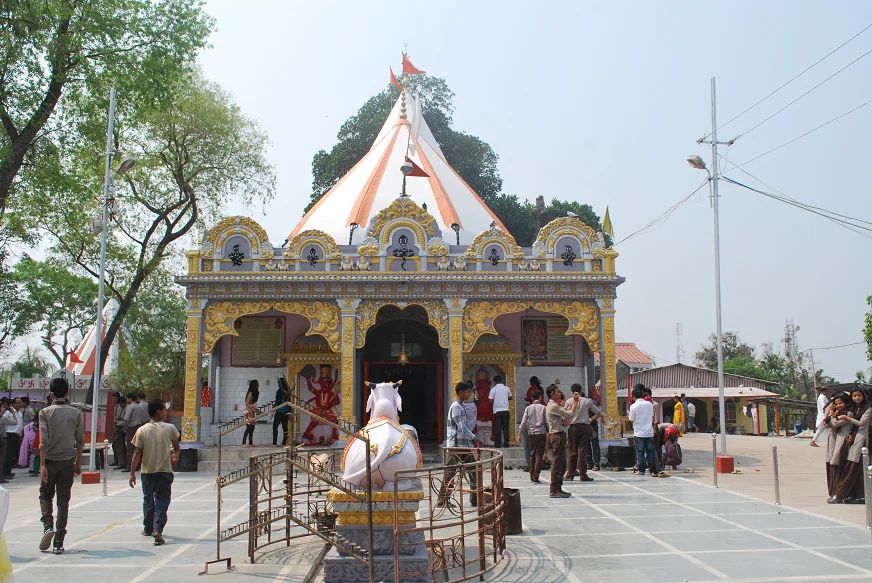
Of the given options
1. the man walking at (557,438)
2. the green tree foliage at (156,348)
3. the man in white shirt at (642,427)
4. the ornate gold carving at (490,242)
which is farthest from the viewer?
the green tree foliage at (156,348)

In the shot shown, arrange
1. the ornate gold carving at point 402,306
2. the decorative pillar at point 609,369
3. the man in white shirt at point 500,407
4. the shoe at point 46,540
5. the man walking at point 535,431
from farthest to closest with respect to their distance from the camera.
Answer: the ornate gold carving at point 402,306 < the decorative pillar at point 609,369 < the man in white shirt at point 500,407 < the man walking at point 535,431 < the shoe at point 46,540

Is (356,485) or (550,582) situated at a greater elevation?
(356,485)

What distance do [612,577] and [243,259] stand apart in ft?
40.6

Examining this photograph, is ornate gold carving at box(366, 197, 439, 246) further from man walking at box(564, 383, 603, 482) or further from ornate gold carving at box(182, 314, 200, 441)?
→ man walking at box(564, 383, 603, 482)

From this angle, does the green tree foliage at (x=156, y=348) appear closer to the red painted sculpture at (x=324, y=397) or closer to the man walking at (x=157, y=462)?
the red painted sculpture at (x=324, y=397)

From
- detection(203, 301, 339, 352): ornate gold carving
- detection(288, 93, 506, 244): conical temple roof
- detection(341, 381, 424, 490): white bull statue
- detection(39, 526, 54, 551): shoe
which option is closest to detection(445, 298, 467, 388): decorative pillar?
detection(203, 301, 339, 352): ornate gold carving

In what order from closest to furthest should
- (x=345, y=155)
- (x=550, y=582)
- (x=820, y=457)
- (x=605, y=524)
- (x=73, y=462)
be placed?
(x=550, y=582) → (x=73, y=462) → (x=605, y=524) → (x=820, y=457) → (x=345, y=155)

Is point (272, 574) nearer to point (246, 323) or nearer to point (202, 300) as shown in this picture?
point (202, 300)

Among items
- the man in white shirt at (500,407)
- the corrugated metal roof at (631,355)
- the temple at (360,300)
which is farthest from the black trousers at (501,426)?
the corrugated metal roof at (631,355)

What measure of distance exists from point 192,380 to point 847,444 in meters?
12.7

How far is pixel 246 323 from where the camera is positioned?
18.9m

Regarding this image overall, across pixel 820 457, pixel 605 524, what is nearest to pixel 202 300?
pixel 605 524

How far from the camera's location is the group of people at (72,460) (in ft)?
25.5

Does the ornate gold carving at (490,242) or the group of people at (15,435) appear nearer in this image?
the group of people at (15,435)
